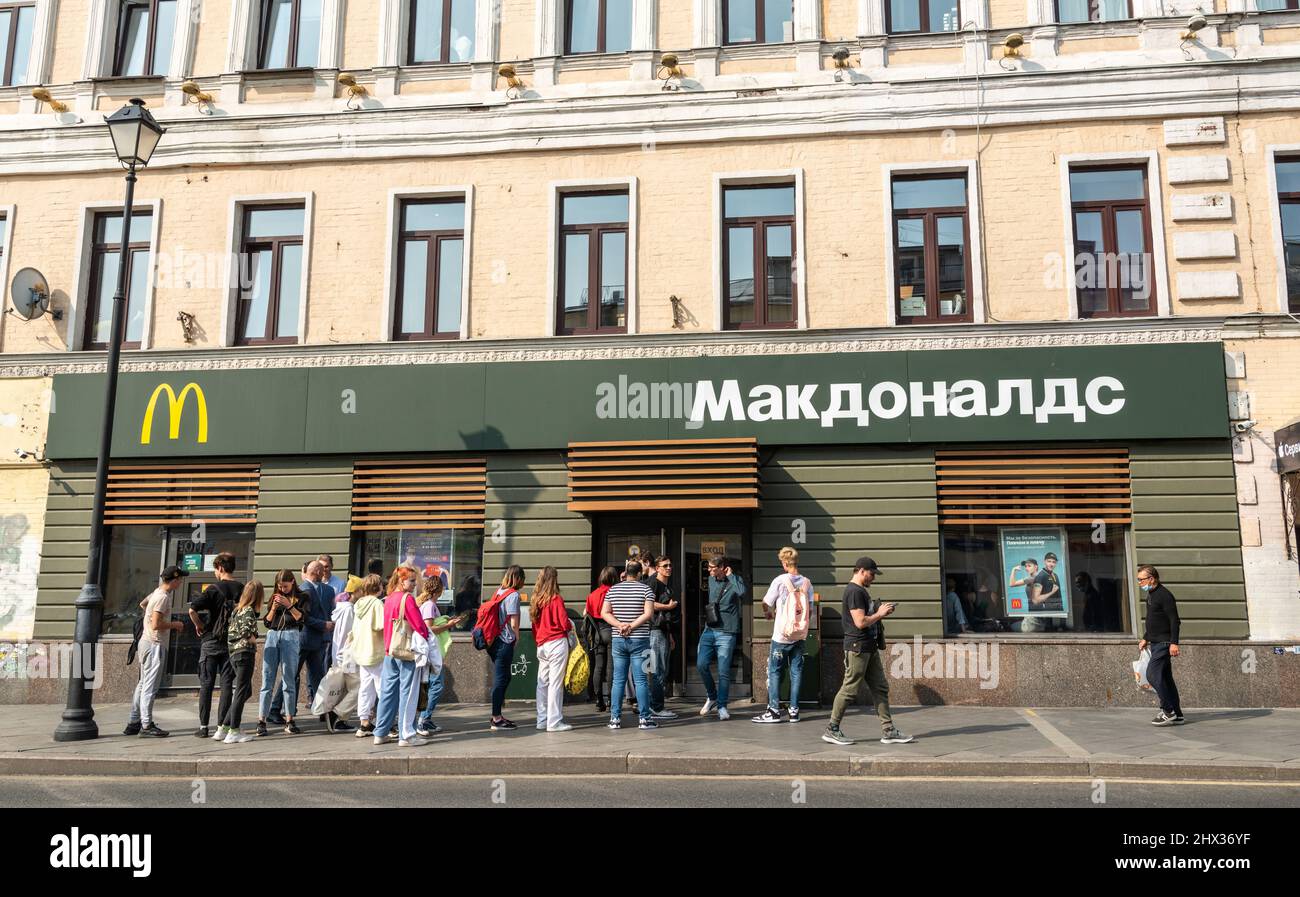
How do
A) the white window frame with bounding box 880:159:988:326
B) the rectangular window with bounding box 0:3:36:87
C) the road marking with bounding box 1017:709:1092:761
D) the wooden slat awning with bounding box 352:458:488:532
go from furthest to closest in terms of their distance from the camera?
the rectangular window with bounding box 0:3:36:87
the wooden slat awning with bounding box 352:458:488:532
the white window frame with bounding box 880:159:988:326
the road marking with bounding box 1017:709:1092:761

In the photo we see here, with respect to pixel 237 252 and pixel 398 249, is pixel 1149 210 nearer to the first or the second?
pixel 398 249

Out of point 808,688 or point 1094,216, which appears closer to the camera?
point 808,688

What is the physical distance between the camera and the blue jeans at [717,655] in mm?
11945

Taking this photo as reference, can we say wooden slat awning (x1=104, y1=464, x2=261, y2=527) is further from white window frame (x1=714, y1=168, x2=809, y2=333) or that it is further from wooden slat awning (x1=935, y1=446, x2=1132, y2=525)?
wooden slat awning (x1=935, y1=446, x2=1132, y2=525)

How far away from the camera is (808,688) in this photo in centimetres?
1288

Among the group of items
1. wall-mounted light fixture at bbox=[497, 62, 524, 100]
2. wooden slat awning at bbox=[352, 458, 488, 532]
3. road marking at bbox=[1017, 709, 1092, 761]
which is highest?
wall-mounted light fixture at bbox=[497, 62, 524, 100]

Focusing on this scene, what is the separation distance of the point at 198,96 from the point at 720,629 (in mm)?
11401

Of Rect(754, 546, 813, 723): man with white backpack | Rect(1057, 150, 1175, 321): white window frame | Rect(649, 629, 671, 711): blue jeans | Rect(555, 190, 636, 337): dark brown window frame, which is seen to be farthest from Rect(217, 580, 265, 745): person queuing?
Rect(1057, 150, 1175, 321): white window frame

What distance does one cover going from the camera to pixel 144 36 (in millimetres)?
16016

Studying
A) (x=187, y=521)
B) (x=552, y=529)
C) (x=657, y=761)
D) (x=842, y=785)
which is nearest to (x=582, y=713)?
(x=552, y=529)

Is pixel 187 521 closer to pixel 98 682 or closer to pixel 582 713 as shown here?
pixel 98 682

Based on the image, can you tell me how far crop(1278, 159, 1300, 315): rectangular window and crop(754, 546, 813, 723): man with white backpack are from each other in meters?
7.79

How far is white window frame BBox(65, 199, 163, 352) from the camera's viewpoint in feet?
49.0

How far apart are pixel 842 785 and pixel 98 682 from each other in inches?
430
